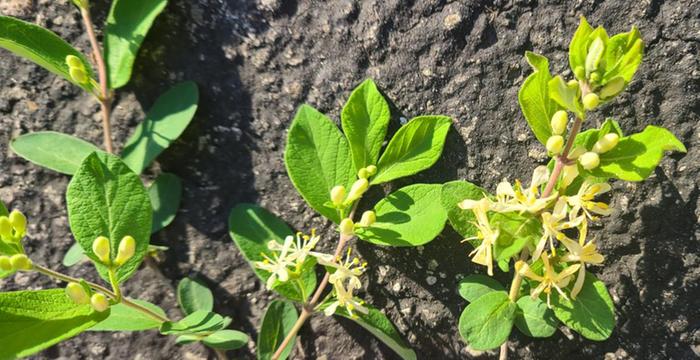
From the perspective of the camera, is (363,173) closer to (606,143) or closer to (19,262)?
(606,143)

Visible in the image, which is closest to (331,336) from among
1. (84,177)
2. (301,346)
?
(301,346)

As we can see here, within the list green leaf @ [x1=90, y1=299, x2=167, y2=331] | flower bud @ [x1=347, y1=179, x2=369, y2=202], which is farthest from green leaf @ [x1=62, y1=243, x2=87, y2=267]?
flower bud @ [x1=347, y1=179, x2=369, y2=202]

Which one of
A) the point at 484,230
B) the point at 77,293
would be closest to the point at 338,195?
the point at 484,230

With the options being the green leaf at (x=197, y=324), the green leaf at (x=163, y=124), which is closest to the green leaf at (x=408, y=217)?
the green leaf at (x=197, y=324)

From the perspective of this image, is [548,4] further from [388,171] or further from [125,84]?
[125,84]

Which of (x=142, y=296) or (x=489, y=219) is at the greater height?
(x=489, y=219)

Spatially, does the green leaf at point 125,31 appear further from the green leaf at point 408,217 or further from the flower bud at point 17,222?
the green leaf at point 408,217

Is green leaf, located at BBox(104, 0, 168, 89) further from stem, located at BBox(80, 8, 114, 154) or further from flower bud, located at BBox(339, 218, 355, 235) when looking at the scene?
flower bud, located at BBox(339, 218, 355, 235)
